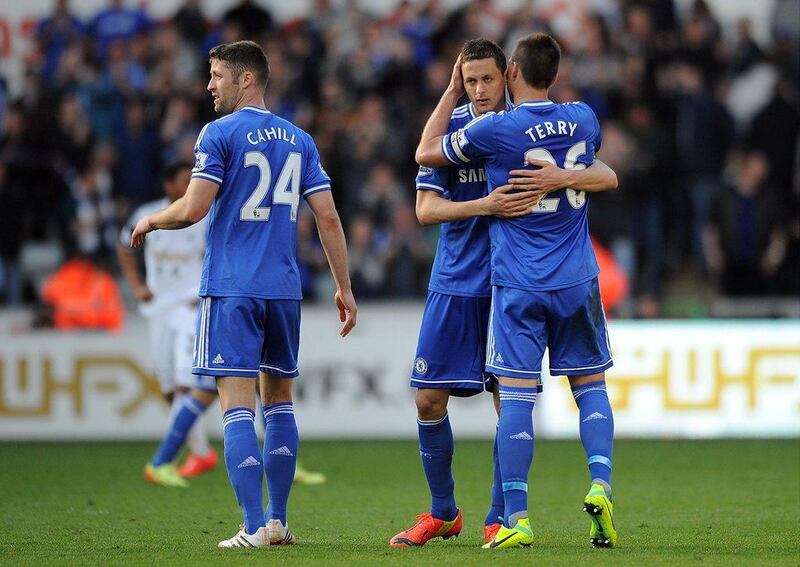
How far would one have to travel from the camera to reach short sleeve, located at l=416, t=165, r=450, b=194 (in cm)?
674

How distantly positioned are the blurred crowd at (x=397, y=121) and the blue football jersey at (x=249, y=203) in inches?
335

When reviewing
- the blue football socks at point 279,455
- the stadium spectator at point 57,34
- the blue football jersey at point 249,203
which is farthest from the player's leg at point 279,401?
the stadium spectator at point 57,34

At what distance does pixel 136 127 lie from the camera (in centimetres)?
1578

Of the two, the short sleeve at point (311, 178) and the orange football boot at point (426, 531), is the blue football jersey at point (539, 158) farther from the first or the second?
the orange football boot at point (426, 531)

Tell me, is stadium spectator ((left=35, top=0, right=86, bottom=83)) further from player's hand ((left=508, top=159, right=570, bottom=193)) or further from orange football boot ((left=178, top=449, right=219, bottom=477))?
player's hand ((left=508, top=159, right=570, bottom=193))

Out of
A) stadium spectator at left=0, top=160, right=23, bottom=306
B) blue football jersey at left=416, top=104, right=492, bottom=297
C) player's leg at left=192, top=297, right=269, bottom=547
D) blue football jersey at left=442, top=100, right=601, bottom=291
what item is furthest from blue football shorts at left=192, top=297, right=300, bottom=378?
stadium spectator at left=0, top=160, right=23, bottom=306

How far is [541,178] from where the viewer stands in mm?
6355

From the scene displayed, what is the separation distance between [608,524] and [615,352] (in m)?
7.45

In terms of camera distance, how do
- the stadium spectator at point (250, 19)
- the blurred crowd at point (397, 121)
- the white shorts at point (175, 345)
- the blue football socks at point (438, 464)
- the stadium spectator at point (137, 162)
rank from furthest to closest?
the stadium spectator at point (250, 19) < the stadium spectator at point (137, 162) < the blurred crowd at point (397, 121) < the white shorts at point (175, 345) < the blue football socks at point (438, 464)

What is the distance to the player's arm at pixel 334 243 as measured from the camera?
6699 mm

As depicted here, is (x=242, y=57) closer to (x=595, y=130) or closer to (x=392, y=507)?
(x=595, y=130)

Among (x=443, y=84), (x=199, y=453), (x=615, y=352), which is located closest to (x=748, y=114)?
(x=443, y=84)

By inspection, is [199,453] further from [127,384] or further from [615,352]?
[615,352]

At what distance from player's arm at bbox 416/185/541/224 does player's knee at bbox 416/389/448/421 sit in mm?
796
